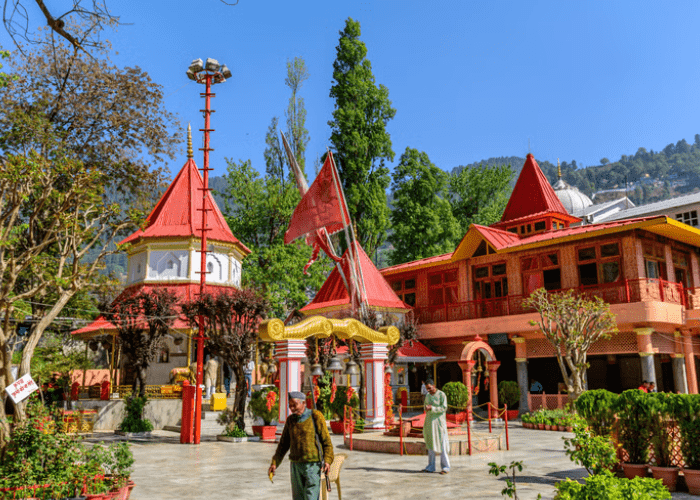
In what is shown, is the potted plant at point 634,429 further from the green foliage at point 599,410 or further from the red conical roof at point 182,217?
the red conical roof at point 182,217

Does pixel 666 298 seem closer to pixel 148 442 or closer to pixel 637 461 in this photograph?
pixel 637 461

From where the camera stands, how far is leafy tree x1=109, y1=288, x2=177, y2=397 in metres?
23.8

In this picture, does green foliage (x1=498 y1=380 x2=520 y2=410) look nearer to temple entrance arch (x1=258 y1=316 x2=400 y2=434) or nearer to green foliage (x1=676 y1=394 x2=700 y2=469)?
temple entrance arch (x1=258 y1=316 x2=400 y2=434)

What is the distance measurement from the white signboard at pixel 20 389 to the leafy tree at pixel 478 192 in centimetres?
3712

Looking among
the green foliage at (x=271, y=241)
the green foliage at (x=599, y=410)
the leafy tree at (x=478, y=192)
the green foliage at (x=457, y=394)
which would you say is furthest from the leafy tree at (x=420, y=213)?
the green foliage at (x=599, y=410)

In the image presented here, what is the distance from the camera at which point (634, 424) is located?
33.0 ft

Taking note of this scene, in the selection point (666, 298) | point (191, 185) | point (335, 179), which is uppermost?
point (191, 185)

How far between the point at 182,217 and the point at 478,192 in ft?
73.2

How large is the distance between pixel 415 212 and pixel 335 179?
21224 mm

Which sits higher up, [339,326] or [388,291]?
[388,291]

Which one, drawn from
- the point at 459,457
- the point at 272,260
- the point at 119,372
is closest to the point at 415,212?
the point at 272,260

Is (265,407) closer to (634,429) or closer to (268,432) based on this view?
(268,432)

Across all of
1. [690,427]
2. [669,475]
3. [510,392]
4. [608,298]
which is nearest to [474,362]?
[510,392]

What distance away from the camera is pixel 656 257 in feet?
84.0
